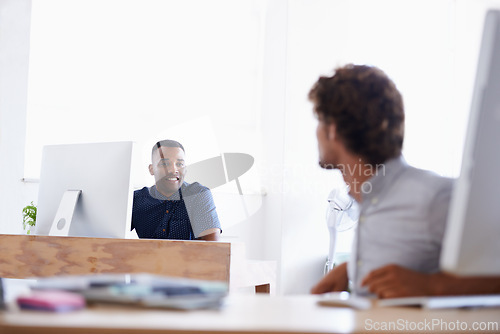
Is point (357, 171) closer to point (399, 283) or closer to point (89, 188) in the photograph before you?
point (399, 283)

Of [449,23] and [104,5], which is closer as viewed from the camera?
[104,5]

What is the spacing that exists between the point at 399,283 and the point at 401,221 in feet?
0.57

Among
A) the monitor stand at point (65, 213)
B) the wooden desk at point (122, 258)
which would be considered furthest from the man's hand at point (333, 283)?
the monitor stand at point (65, 213)

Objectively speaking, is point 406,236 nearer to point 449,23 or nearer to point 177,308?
point 177,308

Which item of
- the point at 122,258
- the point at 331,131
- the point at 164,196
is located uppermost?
the point at 331,131

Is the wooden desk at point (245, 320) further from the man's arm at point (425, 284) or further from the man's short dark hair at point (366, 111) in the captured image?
the man's short dark hair at point (366, 111)

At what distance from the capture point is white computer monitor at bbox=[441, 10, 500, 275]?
2.52ft

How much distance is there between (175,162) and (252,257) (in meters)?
1.61

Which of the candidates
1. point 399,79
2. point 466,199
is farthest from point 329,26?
point 466,199

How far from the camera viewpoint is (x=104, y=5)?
4.08m

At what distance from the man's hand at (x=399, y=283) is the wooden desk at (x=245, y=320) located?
76 mm

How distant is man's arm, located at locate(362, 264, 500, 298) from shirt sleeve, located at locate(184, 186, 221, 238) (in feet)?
5.53

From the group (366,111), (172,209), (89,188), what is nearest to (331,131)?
(366,111)

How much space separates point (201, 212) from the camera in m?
2.64
